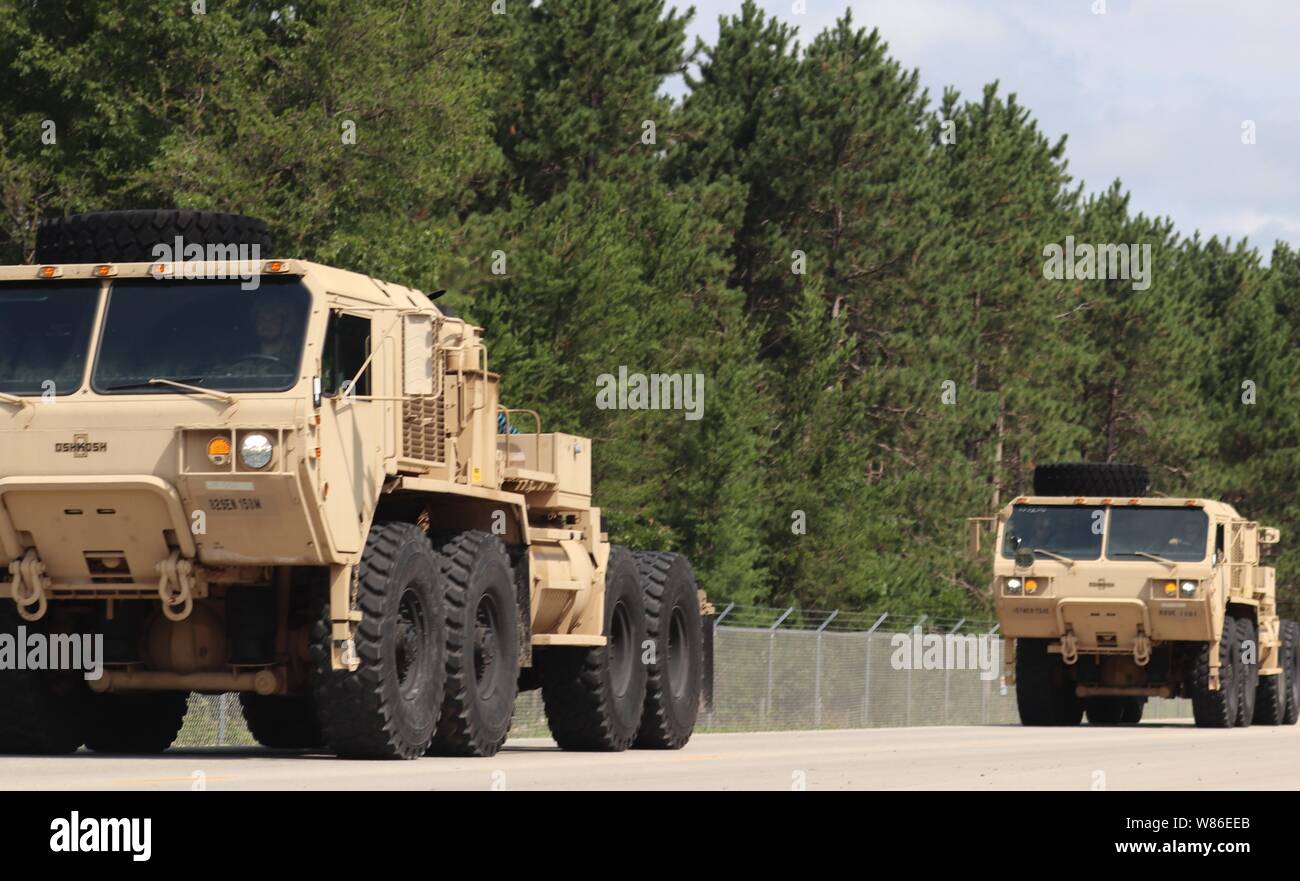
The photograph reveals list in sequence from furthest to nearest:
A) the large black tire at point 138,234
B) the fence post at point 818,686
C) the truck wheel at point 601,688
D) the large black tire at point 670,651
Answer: the fence post at point 818,686 < the large black tire at point 670,651 < the truck wheel at point 601,688 < the large black tire at point 138,234

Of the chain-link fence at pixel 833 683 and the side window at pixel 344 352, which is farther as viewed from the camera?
the chain-link fence at pixel 833 683

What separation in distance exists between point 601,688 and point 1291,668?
1977cm

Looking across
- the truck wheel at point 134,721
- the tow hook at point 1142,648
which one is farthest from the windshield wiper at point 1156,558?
the truck wheel at point 134,721

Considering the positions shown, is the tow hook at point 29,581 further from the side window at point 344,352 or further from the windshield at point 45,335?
the side window at point 344,352

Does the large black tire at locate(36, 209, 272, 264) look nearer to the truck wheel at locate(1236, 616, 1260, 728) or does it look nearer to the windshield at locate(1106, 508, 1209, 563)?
the windshield at locate(1106, 508, 1209, 563)

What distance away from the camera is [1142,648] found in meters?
31.0

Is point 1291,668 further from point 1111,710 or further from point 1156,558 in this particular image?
point 1156,558

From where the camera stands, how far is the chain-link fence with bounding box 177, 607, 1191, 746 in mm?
33094

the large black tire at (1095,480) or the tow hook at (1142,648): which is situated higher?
the large black tire at (1095,480)

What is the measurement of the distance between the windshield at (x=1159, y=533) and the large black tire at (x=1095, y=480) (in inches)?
45.9

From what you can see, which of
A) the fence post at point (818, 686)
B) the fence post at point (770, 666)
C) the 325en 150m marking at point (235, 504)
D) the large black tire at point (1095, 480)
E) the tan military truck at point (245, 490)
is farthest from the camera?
the fence post at point (818, 686)

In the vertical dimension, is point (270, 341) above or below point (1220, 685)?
Answer: above

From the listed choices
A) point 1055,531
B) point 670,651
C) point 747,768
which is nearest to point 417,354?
point 747,768

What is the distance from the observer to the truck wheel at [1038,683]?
32031 mm
